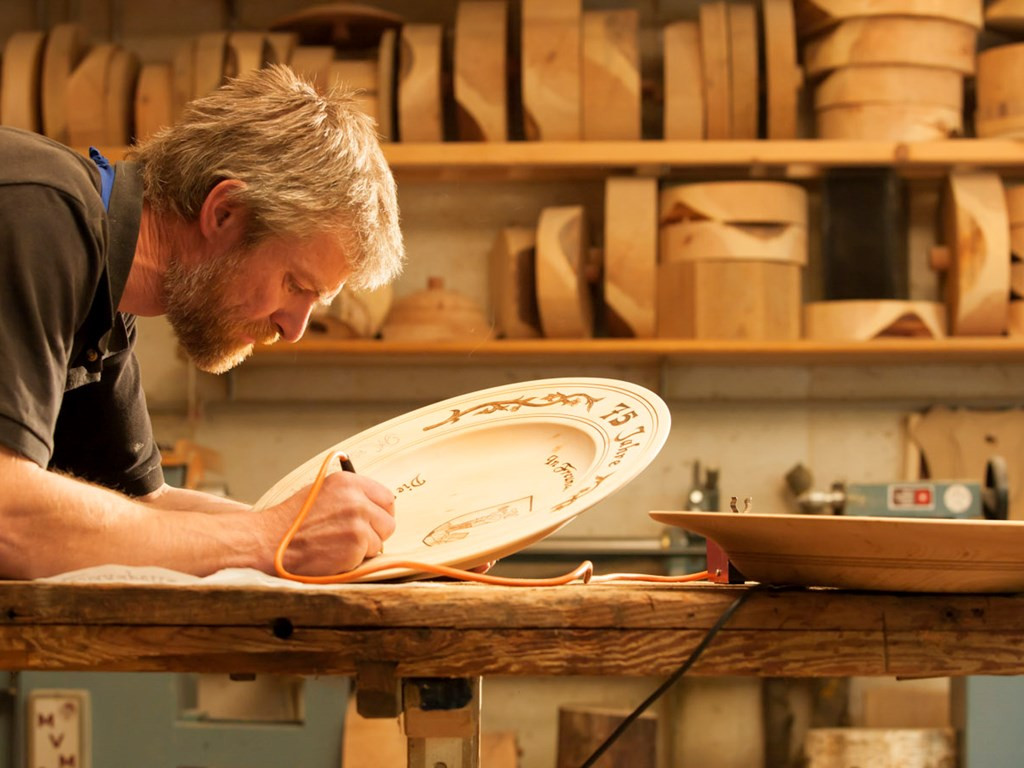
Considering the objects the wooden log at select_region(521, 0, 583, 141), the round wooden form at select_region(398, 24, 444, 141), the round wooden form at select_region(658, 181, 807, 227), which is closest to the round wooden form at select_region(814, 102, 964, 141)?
the round wooden form at select_region(658, 181, 807, 227)

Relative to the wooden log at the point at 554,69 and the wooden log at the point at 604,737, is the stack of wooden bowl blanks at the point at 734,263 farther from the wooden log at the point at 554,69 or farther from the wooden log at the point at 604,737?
the wooden log at the point at 604,737

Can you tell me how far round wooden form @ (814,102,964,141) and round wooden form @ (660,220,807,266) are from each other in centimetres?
33

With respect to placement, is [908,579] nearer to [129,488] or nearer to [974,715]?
[129,488]

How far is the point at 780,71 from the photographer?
3.45 m

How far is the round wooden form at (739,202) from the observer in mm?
3332

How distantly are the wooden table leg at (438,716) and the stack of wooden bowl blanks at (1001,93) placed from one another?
2937 mm

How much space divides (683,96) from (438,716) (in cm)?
271

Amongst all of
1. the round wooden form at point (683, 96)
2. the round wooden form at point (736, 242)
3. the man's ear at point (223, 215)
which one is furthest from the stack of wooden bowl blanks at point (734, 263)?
the man's ear at point (223, 215)

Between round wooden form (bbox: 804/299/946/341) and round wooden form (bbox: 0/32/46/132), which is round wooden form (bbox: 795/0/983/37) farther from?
round wooden form (bbox: 0/32/46/132)

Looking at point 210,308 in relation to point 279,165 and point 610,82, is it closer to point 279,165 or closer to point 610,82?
point 279,165

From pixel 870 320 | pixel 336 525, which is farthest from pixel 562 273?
pixel 336 525

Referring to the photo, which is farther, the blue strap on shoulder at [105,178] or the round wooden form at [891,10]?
the round wooden form at [891,10]

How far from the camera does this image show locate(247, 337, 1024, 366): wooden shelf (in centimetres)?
332

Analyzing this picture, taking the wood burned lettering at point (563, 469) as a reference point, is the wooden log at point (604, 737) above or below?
below
